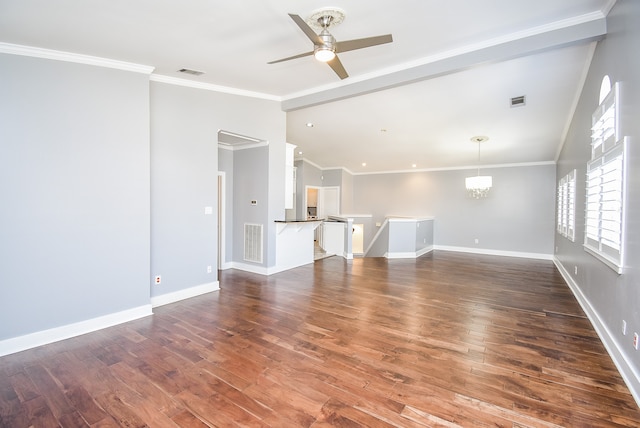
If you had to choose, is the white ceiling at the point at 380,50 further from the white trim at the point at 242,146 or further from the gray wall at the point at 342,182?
the gray wall at the point at 342,182

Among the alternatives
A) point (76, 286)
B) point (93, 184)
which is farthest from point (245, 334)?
point (93, 184)

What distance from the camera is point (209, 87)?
436cm

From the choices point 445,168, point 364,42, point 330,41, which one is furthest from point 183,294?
point 445,168

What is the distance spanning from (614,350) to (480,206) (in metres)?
6.40

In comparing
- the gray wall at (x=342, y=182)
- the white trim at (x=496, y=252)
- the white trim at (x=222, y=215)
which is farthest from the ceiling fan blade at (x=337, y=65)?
the white trim at (x=496, y=252)

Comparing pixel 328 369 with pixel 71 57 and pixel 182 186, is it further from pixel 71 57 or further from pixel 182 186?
pixel 71 57

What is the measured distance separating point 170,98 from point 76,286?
2.57 metres

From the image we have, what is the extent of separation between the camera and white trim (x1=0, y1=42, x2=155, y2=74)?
2711 mm

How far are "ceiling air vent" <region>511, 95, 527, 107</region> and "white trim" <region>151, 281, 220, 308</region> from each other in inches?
225

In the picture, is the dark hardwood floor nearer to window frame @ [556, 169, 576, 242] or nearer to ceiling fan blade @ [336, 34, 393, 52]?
window frame @ [556, 169, 576, 242]

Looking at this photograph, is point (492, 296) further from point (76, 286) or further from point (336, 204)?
point (336, 204)

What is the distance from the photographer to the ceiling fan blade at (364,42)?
251 centimetres

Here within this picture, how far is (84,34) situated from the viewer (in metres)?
2.77

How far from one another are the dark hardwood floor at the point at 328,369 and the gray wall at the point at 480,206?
4228 mm
